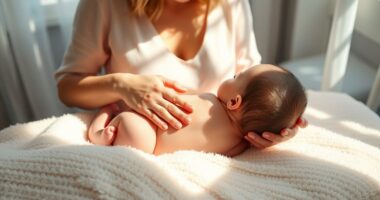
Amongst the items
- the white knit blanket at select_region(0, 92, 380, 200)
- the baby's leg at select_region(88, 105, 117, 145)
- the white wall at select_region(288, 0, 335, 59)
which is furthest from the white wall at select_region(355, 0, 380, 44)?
the baby's leg at select_region(88, 105, 117, 145)

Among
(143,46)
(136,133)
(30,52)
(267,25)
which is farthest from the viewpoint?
(267,25)

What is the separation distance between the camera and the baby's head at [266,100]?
0.94 meters

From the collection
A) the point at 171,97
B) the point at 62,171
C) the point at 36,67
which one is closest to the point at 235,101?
the point at 171,97

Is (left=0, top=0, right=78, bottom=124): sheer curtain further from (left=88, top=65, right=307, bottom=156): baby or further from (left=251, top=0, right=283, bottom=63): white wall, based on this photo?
(left=251, top=0, right=283, bottom=63): white wall

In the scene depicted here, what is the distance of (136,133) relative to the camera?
3.10 ft

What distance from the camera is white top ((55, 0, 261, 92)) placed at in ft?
3.41

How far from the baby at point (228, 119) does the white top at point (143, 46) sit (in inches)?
3.2

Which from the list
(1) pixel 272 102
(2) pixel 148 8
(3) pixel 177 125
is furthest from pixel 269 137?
(2) pixel 148 8

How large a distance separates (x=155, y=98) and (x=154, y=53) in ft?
0.43

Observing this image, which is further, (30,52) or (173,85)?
(30,52)

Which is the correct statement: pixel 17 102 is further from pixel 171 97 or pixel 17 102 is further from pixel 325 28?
pixel 325 28

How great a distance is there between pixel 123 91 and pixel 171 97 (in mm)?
123

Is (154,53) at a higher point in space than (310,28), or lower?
higher

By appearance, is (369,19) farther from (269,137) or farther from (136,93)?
(136,93)
